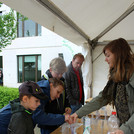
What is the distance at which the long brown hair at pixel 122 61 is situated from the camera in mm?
1172

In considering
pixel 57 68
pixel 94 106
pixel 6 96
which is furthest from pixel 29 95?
pixel 6 96

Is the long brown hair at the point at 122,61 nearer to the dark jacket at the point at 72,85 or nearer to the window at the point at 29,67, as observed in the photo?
the dark jacket at the point at 72,85

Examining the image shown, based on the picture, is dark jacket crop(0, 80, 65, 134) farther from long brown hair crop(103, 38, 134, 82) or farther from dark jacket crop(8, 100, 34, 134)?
long brown hair crop(103, 38, 134, 82)

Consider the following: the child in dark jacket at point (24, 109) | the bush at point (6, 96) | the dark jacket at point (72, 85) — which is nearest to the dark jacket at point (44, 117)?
the child in dark jacket at point (24, 109)

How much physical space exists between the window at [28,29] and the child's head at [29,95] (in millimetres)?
8270

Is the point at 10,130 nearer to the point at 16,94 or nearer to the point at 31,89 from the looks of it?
the point at 31,89

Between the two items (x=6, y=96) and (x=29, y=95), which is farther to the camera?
(x=6, y=96)

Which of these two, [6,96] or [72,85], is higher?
[72,85]

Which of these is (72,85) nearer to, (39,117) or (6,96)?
(39,117)

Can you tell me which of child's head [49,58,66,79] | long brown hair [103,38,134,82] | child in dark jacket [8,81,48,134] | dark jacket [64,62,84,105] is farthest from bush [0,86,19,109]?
long brown hair [103,38,134,82]

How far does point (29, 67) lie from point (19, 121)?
8627 millimetres

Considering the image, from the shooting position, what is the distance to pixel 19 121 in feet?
3.15

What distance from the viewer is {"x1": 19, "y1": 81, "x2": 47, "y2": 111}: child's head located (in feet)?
3.56

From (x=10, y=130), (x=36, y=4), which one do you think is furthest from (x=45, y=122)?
(x=36, y=4)
